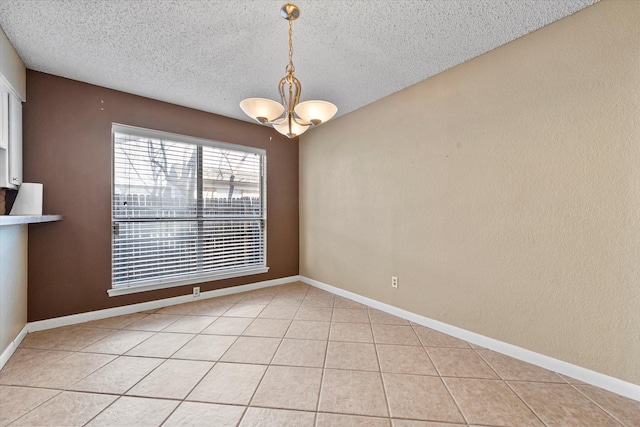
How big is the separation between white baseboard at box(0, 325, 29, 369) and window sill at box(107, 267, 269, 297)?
25.4 inches

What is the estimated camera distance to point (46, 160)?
8.35 feet

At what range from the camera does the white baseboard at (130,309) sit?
2549 mm

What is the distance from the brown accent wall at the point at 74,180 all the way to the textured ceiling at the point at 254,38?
0.78 ft

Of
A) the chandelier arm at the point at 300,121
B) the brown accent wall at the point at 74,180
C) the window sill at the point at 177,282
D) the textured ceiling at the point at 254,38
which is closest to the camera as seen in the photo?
the textured ceiling at the point at 254,38

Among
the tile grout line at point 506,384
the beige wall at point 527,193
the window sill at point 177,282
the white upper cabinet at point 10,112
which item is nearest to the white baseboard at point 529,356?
the beige wall at point 527,193

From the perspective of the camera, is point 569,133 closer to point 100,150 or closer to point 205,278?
point 205,278

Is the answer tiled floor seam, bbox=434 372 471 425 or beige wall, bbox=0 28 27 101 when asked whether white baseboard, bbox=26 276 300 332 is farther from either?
tiled floor seam, bbox=434 372 471 425

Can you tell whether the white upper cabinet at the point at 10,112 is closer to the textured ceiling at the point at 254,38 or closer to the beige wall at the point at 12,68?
the beige wall at the point at 12,68

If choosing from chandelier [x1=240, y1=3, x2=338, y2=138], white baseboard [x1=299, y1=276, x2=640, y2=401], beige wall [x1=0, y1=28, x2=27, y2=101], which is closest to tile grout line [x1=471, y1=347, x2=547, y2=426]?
white baseboard [x1=299, y1=276, x2=640, y2=401]

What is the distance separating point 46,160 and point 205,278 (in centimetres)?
199

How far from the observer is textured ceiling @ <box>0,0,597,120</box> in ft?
5.81

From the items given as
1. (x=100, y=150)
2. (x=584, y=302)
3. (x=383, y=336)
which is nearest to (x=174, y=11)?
(x=100, y=150)

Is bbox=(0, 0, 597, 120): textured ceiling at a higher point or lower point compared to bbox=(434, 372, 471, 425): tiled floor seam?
higher

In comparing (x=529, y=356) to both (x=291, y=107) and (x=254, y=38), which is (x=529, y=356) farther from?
(x=254, y=38)
